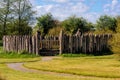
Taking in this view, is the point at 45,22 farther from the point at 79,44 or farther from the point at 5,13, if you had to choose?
the point at 79,44

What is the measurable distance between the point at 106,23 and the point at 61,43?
3615 cm

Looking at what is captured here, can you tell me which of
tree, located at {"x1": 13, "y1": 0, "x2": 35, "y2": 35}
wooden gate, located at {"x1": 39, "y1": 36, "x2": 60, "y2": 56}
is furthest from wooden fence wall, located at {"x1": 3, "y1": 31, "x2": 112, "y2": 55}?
tree, located at {"x1": 13, "y1": 0, "x2": 35, "y2": 35}

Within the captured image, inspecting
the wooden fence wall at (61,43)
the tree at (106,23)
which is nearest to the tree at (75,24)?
the tree at (106,23)

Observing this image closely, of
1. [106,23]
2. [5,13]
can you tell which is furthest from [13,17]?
[106,23]

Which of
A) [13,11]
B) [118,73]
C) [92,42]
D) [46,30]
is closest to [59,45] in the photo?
[92,42]

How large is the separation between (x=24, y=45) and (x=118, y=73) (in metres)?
18.4

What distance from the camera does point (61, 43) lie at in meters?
37.2

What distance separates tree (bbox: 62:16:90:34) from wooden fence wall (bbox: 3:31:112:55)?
29.5 metres

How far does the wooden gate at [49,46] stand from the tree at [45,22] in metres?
30.5

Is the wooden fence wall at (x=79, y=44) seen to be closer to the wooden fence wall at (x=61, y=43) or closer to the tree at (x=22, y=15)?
the wooden fence wall at (x=61, y=43)

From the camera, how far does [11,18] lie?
64188 mm

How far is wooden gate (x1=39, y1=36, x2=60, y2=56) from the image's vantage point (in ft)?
123

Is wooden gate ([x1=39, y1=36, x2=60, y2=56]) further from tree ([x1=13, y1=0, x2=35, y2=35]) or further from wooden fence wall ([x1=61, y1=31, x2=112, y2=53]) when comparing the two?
tree ([x1=13, y1=0, x2=35, y2=35])

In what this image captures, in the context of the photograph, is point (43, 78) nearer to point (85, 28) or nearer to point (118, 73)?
point (118, 73)
